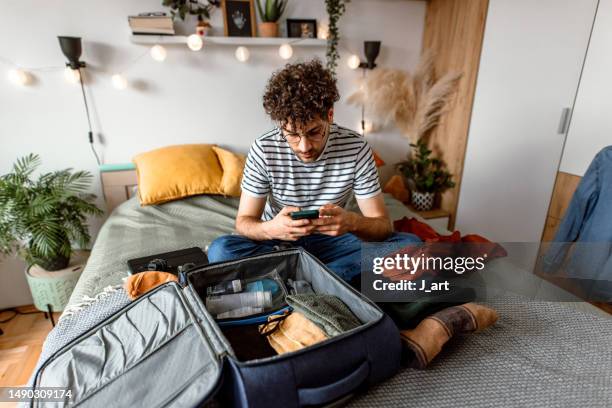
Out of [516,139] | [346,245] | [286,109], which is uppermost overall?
[286,109]

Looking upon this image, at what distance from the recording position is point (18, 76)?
72.9 inches

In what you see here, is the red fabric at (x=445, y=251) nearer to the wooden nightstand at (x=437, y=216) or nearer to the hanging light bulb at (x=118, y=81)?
the wooden nightstand at (x=437, y=216)

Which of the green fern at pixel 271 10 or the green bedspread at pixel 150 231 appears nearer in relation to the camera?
the green bedspread at pixel 150 231

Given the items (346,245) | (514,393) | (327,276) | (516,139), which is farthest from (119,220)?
(516,139)

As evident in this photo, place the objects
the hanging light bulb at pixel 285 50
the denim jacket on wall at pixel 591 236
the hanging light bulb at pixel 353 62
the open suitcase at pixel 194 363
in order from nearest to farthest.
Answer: the open suitcase at pixel 194 363
the denim jacket on wall at pixel 591 236
the hanging light bulb at pixel 285 50
the hanging light bulb at pixel 353 62

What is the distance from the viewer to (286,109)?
113cm

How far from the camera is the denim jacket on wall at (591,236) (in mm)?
1438

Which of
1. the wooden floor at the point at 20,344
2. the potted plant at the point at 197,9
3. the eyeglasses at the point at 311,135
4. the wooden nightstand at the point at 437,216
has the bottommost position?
the wooden floor at the point at 20,344

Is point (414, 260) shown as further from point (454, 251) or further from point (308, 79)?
point (308, 79)

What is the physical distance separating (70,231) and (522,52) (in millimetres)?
2602

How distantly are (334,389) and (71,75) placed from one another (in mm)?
2079

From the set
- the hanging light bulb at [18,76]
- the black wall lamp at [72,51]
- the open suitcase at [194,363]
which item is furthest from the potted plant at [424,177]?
the hanging light bulb at [18,76]

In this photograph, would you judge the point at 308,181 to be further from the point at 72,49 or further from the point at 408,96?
the point at 408,96

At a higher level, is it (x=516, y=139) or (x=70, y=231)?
(x=516, y=139)
